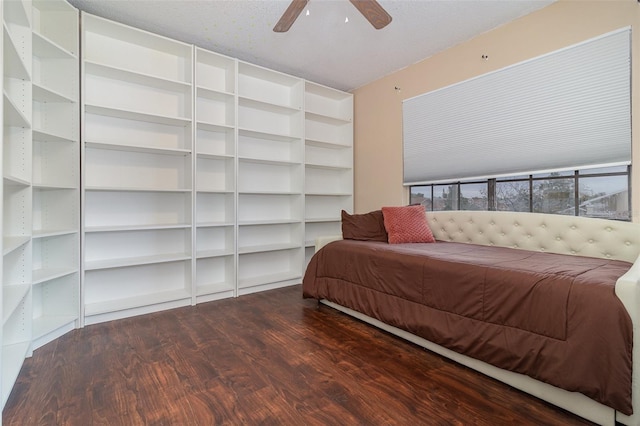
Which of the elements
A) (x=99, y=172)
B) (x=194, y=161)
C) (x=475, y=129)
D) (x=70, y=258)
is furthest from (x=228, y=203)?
(x=475, y=129)

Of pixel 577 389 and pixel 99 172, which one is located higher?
A: pixel 99 172

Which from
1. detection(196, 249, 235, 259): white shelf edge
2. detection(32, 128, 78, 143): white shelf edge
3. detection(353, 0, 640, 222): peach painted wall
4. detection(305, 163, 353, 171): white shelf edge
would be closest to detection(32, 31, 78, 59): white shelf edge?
detection(32, 128, 78, 143): white shelf edge

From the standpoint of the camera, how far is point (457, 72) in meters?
3.07

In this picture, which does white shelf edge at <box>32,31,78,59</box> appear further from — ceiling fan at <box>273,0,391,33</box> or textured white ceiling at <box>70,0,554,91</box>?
ceiling fan at <box>273,0,391,33</box>

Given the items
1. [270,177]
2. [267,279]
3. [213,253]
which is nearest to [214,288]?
[213,253]

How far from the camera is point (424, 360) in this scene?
1.88 meters

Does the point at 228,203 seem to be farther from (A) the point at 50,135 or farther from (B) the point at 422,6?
(B) the point at 422,6

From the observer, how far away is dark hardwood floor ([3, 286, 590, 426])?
4.55 ft

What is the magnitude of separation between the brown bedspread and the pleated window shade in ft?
2.80

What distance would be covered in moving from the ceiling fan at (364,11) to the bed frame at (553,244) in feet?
5.98

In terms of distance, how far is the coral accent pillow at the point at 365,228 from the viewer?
3.06 meters

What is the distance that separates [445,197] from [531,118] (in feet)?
3.56

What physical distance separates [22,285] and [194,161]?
1.52 meters

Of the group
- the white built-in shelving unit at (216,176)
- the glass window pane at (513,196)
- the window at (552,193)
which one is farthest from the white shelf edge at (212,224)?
the glass window pane at (513,196)
